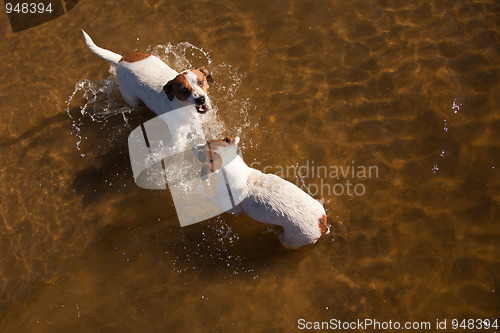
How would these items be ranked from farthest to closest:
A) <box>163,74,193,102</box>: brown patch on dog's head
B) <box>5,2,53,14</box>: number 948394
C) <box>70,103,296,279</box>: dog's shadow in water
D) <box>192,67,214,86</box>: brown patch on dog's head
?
<box>5,2,53,14</box>: number 948394, <box>70,103,296,279</box>: dog's shadow in water, <box>192,67,214,86</box>: brown patch on dog's head, <box>163,74,193,102</box>: brown patch on dog's head

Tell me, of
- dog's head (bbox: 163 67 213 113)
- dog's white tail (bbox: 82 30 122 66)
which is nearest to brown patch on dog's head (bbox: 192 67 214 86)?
dog's head (bbox: 163 67 213 113)

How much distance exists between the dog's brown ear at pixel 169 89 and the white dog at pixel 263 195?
2.10ft

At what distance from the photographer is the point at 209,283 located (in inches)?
150

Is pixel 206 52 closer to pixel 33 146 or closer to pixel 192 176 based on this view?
pixel 192 176

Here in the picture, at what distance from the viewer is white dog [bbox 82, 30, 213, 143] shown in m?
3.41

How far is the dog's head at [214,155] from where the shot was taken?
10.2ft

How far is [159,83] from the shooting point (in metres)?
3.73

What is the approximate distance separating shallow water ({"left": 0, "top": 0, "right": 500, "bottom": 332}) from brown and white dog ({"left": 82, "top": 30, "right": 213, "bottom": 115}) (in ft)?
2.37

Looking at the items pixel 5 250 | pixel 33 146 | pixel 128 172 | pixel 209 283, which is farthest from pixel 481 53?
pixel 5 250

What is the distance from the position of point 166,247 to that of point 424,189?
3.02m

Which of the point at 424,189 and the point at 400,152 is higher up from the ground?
the point at 400,152

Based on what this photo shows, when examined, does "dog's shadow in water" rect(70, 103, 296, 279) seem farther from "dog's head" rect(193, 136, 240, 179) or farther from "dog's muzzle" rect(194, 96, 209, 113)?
"dog's muzzle" rect(194, 96, 209, 113)

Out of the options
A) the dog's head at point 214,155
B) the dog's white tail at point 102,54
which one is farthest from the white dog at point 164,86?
the dog's head at point 214,155

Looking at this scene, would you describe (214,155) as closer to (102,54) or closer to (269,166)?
(269,166)
